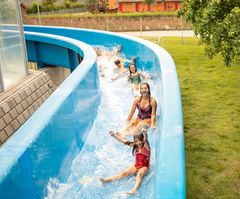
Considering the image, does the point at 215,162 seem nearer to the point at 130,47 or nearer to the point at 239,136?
the point at 239,136

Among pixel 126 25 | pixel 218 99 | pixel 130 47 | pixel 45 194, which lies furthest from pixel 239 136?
pixel 126 25

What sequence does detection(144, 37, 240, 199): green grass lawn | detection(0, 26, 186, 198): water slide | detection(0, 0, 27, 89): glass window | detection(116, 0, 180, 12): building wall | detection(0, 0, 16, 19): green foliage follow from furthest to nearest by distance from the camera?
detection(116, 0, 180, 12): building wall < detection(0, 0, 16, 19): green foliage < detection(0, 0, 27, 89): glass window < detection(144, 37, 240, 199): green grass lawn < detection(0, 26, 186, 198): water slide

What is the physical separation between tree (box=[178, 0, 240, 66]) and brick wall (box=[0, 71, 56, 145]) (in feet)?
→ 12.0

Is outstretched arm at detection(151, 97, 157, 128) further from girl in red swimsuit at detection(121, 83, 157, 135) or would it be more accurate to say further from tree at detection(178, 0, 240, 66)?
tree at detection(178, 0, 240, 66)

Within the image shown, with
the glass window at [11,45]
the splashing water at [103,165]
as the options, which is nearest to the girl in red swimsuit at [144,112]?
the splashing water at [103,165]

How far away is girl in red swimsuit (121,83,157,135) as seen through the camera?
587cm

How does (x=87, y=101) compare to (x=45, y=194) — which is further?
(x=87, y=101)

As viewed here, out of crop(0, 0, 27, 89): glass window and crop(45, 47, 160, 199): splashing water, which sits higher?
crop(0, 0, 27, 89): glass window

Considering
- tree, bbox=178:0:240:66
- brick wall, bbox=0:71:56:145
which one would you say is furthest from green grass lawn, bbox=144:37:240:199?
brick wall, bbox=0:71:56:145

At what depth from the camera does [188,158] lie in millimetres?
5172

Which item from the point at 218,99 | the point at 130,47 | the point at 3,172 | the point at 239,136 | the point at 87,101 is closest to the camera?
the point at 3,172

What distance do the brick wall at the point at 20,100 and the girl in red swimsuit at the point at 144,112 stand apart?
1.88 meters

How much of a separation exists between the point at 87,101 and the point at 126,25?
73.6 feet

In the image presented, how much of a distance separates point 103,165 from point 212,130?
2084 millimetres
